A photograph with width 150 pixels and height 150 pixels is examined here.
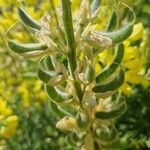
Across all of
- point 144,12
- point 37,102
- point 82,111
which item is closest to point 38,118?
point 37,102

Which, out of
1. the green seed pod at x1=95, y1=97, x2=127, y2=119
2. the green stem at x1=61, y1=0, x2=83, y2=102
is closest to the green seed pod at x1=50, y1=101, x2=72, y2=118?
the green seed pod at x1=95, y1=97, x2=127, y2=119

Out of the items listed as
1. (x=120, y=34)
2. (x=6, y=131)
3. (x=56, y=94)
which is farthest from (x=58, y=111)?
(x=6, y=131)

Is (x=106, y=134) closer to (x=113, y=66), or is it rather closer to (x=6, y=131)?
(x=113, y=66)

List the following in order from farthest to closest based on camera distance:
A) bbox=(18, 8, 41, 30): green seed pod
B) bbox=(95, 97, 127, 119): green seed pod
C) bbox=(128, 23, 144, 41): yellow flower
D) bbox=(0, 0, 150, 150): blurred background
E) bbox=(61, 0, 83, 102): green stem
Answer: bbox=(0, 0, 150, 150): blurred background
bbox=(128, 23, 144, 41): yellow flower
bbox=(95, 97, 127, 119): green seed pod
bbox=(18, 8, 41, 30): green seed pod
bbox=(61, 0, 83, 102): green stem

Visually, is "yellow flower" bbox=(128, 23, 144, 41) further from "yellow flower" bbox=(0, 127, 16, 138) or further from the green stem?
"yellow flower" bbox=(0, 127, 16, 138)

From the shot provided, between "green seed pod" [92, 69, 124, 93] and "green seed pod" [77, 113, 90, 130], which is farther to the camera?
"green seed pod" [77, 113, 90, 130]

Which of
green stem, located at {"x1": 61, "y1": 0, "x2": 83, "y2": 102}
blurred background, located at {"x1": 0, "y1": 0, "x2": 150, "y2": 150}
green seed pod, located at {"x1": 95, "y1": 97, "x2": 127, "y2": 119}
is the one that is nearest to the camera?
green stem, located at {"x1": 61, "y1": 0, "x2": 83, "y2": 102}
